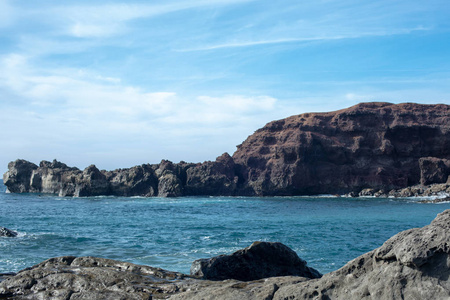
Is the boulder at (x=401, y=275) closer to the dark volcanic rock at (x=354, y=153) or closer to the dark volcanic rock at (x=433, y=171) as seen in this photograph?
the dark volcanic rock at (x=433, y=171)

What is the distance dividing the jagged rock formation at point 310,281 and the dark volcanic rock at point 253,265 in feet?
6.86

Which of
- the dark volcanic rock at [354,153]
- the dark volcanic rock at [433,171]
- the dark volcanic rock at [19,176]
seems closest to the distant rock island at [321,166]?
the dark volcanic rock at [354,153]

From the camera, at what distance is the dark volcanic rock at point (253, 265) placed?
10.2 metres

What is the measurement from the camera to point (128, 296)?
6773 millimetres

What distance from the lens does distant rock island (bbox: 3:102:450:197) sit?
81500mm

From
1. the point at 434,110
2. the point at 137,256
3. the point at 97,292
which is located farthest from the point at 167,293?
the point at 434,110

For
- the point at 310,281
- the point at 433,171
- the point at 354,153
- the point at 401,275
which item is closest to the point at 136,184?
the point at 354,153

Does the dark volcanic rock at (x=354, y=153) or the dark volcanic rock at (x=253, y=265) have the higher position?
the dark volcanic rock at (x=354, y=153)

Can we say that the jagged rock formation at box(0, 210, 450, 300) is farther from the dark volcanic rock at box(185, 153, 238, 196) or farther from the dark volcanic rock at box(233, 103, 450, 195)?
the dark volcanic rock at box(185, 153, 238, 196)

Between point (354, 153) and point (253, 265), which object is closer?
point (253, 265)

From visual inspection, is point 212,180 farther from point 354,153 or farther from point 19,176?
point 19,176

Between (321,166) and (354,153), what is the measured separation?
7.26 m

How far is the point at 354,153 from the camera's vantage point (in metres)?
83.9

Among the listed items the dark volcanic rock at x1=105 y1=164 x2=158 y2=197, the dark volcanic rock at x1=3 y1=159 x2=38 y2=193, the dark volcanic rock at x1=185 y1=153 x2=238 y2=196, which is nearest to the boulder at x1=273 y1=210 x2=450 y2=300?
the dark volcanic rock at x1=105 y1=164 x2=158 y2=197
